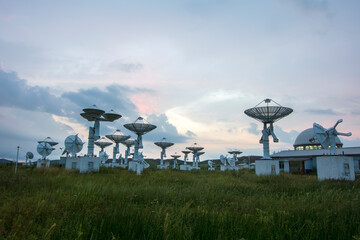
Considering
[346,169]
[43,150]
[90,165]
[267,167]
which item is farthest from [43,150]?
[346,169]

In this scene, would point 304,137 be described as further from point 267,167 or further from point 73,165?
point 73,165

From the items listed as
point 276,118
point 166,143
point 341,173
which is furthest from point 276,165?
point 166,143

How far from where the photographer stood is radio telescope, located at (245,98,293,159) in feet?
97.3

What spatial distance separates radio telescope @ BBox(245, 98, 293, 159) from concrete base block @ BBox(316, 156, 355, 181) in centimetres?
769

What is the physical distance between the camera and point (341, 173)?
2183 cm

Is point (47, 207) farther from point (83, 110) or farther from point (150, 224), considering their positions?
point (83, 110)

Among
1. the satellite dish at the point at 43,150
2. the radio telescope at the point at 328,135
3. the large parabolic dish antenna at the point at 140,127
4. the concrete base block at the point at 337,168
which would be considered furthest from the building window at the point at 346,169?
the satellite dish at the point at 43,150

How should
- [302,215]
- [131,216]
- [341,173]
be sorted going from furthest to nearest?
1. [341,173]
2. [302,215]
3. [131,216]

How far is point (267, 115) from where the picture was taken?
100.0 feet

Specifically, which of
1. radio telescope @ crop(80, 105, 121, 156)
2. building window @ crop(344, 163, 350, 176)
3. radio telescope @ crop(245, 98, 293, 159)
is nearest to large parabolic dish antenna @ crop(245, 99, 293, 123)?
radio telescope @ crop(245, 98, 293, 159)

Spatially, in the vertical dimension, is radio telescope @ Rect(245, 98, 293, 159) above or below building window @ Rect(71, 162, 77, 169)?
above

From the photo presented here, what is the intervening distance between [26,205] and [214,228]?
569 cm

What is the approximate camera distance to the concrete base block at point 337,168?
2184cm

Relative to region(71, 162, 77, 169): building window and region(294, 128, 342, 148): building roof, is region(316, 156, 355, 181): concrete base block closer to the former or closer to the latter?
region(71, 162, 77, 169): building window
